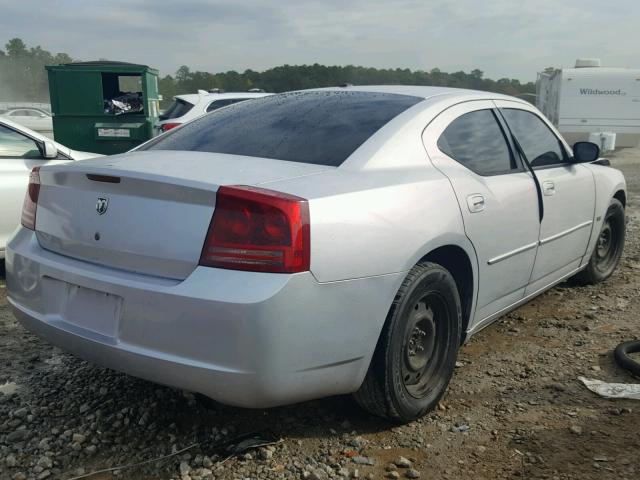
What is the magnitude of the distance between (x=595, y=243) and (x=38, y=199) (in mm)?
3906

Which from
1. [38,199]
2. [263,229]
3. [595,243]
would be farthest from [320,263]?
[595,243]

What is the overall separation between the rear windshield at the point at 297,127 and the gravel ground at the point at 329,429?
1211 mm

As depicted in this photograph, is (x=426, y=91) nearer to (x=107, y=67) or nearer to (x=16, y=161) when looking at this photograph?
(x=16, y=161)

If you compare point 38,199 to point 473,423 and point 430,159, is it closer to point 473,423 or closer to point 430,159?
point 430,159

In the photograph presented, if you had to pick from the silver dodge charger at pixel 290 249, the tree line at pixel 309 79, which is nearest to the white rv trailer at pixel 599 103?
the tree line at pixel 309 79

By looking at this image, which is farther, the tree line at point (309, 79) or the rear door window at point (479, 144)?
the tree line at point (309, 79)

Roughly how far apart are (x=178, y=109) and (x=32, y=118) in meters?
16.7

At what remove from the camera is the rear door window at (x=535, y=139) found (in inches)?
155

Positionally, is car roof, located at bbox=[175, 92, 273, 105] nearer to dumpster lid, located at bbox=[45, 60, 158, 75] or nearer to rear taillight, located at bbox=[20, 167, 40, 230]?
dumpster lid, located at bbox=[45, 60, 158, 75]

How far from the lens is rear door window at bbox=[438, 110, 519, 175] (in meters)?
3.27

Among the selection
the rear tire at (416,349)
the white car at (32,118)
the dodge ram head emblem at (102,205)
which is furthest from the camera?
the white car at (32,118)

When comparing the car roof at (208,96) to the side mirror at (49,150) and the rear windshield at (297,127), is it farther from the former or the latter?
the rear windshield at (297,127)

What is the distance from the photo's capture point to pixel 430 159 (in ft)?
10.0

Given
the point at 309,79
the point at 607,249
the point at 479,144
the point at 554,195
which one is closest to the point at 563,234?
the point at 554,195
